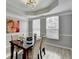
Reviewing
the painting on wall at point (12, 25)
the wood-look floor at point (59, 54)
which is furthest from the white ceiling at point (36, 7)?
the wood-look floor at point (59, 54)

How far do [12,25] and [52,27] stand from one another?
7.14 feet

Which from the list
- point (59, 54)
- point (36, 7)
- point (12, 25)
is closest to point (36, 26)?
point (36, 7)

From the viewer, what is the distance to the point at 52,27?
531cm

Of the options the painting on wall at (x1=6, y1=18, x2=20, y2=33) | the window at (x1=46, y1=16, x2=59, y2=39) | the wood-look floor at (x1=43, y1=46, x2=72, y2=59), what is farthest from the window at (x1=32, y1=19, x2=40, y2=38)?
the wood-look floor at (x1=43, y1=46, x2=72, y2=59)

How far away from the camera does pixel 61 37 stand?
4.81 metres

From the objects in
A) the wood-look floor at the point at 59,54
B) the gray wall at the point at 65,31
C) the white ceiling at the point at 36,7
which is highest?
the white ceiling at the point at 36,7

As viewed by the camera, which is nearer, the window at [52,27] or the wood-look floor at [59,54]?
the wood-look floor at [59,54]

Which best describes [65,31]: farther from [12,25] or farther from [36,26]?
[12,25]

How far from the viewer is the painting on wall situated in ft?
16.3

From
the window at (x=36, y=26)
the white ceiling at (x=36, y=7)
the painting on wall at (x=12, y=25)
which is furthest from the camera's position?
the window at (x=36, y=26)

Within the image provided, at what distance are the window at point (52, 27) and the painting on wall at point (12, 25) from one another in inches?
68.2

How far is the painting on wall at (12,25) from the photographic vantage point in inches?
196

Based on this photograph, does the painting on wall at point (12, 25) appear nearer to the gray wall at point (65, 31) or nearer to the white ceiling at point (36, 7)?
the white ceiling at point (36, 7)

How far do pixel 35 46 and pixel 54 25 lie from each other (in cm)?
308
